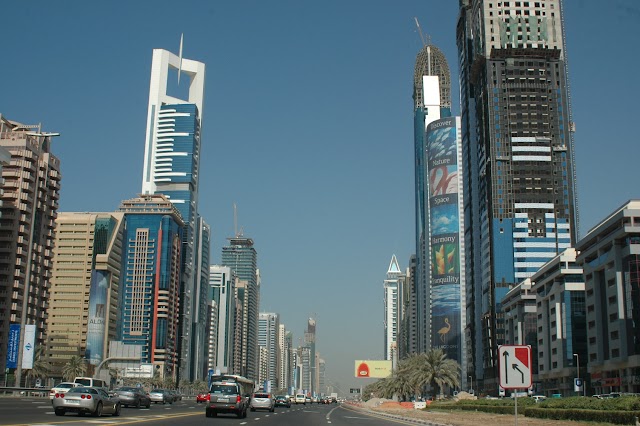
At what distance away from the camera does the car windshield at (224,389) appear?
4399cm

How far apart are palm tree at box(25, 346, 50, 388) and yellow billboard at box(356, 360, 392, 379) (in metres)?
67.7

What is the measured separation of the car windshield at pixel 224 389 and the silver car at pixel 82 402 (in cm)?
769

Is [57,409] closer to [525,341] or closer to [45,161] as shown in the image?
[45,161]

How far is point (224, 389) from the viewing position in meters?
44.2

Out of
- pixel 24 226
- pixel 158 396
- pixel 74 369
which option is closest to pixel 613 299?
pixel 158 396

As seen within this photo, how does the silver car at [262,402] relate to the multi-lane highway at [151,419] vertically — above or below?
below

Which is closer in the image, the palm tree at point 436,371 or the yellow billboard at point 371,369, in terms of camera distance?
Answer: the palm tree at point 436,371

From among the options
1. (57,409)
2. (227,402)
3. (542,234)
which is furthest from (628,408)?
(542,234)

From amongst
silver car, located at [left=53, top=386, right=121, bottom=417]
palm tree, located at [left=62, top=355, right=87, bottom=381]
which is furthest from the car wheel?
palm tree, located at [left=62, top=355, right=87, bottom=381]

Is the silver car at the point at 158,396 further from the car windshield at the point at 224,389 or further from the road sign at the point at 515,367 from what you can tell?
the road sign at the point at 515,367

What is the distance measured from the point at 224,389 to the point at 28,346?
89759mm

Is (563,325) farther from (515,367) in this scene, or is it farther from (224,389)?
(515,367)

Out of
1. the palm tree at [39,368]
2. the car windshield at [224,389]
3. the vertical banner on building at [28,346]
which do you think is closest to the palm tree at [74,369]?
the palm tree at [39,368]

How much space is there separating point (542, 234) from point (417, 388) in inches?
3561
